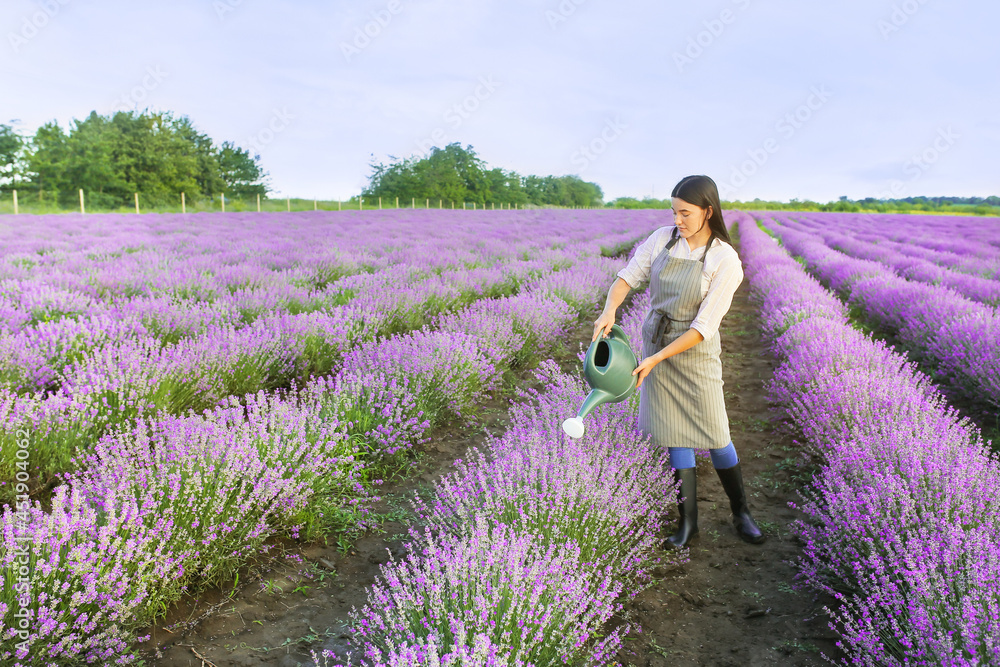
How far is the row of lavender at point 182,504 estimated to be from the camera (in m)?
1.60

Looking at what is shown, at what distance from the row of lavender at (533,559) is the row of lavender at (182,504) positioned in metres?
0.52

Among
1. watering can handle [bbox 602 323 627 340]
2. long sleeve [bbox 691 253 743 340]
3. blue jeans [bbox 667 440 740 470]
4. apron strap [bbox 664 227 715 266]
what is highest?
apron strap [bbox 664 227 715 266]

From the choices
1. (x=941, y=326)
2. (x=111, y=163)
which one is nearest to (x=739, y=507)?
(x=941, y=326)

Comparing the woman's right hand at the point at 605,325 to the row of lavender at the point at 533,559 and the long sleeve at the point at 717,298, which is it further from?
the row of lavender at the point at 533,559

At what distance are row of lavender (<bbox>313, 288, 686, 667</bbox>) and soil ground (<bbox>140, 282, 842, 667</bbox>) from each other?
11cm

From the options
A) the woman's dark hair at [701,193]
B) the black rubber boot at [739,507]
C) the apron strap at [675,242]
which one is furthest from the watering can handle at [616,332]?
the black rubber boot at [739,507]

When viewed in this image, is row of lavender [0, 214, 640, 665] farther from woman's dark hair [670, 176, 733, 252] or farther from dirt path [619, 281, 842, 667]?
woman's dark hair [670, 176, 733, 252]

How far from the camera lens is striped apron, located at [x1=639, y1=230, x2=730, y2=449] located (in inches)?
89.6

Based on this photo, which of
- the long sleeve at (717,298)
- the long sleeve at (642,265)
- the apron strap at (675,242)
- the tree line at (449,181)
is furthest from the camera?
the tree line at (449,181)

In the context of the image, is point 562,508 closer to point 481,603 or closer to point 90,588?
point 481,603

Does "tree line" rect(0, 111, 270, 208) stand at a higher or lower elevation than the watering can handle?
higher

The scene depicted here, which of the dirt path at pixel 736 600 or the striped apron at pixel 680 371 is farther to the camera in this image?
the striped apron at pixel 680 371

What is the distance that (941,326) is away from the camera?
4.92m

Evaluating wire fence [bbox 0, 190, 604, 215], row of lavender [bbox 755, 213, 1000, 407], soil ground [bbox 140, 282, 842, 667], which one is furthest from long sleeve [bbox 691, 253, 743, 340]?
wire fence [bbox 0, 190, 604, 215]
